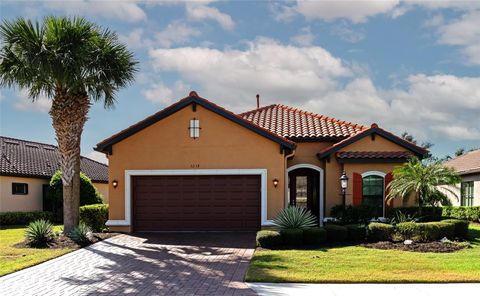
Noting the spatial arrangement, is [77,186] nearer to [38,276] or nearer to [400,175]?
[38,276]

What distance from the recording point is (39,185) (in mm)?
27797

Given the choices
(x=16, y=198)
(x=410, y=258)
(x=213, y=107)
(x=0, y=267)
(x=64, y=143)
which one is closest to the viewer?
(x=0, y=267)

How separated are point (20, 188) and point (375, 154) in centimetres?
1952

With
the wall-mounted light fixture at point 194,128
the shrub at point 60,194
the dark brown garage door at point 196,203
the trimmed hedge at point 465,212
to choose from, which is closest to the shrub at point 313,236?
the dark brown garage door at point 196,203

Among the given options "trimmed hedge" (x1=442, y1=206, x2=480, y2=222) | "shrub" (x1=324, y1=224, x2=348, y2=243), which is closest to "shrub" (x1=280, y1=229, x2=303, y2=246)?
"shrub" (x1=324, y1=224, x2=348, y2=243)

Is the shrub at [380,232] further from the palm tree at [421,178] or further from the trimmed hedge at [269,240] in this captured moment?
the trimmed hedge at [269,240]

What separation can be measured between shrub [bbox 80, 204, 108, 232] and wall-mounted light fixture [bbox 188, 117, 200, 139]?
4781 mm

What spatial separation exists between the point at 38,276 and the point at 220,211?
8252mm

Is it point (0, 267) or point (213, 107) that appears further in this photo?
point (213, 107)

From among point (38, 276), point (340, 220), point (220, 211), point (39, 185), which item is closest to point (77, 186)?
point (220, 211)

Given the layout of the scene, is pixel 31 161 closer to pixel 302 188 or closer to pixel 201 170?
pixel 201 170

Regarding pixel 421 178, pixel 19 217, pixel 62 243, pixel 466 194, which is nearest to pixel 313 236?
pixel 421 178

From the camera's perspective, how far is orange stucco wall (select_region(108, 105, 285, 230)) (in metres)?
17.1

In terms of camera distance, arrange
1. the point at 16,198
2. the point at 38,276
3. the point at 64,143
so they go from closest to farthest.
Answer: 1. the point at 38,276
2. the point at 64,143
3. the point at 16,198
